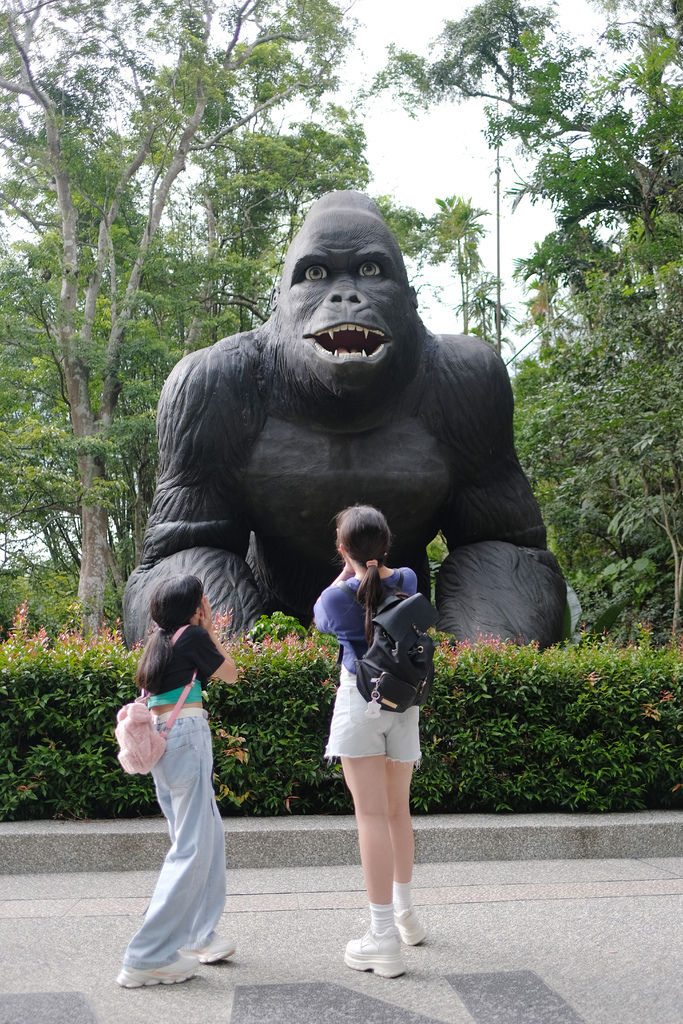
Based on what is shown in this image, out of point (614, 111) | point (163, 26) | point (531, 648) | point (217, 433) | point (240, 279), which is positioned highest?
point (163, 26)

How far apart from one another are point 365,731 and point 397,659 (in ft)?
0.76

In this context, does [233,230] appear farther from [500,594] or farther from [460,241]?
[500,594]

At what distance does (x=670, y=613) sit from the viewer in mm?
11461

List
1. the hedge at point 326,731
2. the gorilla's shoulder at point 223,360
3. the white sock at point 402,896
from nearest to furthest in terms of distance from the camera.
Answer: the white sock at point 402,896 → the hedge at point 326,731 → the gorilla's shoulder at point 223,360

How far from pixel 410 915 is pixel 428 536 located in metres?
3.00

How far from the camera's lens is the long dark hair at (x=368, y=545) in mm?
2889

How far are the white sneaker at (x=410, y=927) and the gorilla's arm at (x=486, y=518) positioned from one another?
2.43 m

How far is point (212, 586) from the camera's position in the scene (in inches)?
210

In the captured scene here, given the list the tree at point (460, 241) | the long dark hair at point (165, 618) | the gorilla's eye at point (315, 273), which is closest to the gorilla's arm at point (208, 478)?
the gorilla's eye at point (315, 273)

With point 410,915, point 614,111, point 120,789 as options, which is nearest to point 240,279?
point 614,111

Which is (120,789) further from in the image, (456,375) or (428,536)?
(456,375)

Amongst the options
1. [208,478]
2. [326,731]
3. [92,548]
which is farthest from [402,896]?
[92,548]

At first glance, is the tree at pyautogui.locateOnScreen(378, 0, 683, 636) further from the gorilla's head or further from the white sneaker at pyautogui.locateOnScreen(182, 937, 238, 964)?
the white sneaker at pyautogui.locateOnScreen(182, 937, 238, 964)

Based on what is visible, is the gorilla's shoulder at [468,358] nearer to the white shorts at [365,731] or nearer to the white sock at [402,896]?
the white shorts at [365,731]
